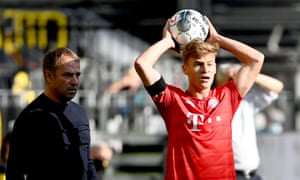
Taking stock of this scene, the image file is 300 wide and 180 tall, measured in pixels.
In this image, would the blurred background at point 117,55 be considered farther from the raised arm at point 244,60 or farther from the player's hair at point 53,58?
the player's hair at point 53,58

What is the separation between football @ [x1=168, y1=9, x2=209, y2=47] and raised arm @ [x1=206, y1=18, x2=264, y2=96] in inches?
2.9

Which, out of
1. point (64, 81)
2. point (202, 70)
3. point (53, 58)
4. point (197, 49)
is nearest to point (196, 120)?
point (202, 70)

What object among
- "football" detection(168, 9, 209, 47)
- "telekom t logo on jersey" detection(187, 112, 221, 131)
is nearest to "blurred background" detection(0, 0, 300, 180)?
"football" detection(168, 9, 209, 47)

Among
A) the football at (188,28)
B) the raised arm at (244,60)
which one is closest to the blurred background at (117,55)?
the raised arm at (244,60)

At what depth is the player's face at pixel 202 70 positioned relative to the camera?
21.7ft

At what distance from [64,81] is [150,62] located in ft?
1.80

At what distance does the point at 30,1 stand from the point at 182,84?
3469mm

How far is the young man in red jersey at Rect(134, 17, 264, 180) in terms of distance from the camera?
6.56m

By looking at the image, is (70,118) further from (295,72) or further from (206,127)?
(295,72)

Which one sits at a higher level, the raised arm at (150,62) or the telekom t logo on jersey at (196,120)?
the raised arm at (150,62)

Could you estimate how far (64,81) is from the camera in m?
6.71

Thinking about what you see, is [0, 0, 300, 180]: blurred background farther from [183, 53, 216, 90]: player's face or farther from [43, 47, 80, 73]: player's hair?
[43, 47, 80, 73]: player's hair

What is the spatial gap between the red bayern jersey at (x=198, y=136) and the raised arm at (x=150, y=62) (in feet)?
0.41

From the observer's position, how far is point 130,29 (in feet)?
53.5
